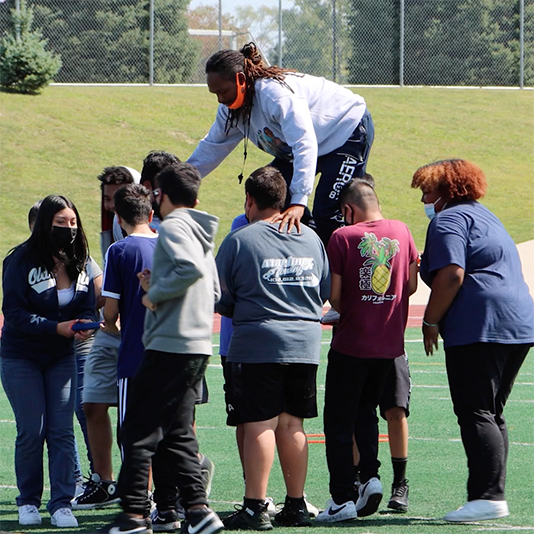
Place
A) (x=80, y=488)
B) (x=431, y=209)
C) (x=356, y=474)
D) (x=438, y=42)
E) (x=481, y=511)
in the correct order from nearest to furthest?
(x=481, y=511) → (x=356, y=474) → (x=431, y=209) → (x=80, y=488) → (x=438, y=42)

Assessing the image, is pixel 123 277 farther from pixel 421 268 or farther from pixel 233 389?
pixel 421 268

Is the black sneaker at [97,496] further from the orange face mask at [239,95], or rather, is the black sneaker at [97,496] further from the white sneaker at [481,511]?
the orange face mask at [239,95]

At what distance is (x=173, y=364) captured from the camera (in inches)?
190

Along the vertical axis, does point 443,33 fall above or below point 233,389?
above

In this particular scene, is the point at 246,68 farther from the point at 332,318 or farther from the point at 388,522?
the point at 388,522

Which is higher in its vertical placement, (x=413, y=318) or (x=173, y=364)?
(x=173, y=364)

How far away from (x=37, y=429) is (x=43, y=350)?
0.46 m

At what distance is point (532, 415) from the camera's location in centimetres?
895

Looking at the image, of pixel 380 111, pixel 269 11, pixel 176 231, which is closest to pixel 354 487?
pixel 176 231

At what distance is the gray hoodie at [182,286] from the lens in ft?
15.6

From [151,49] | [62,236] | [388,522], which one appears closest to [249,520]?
[388,522]

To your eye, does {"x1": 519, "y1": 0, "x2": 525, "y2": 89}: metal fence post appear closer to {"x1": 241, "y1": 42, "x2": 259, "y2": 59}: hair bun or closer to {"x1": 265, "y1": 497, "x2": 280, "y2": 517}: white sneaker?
{"x1": 241, "y1": 42, "x2": 259, "y2": 59}: hair bun

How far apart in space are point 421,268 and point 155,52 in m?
27.6

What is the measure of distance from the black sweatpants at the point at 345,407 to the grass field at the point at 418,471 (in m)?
0.26
